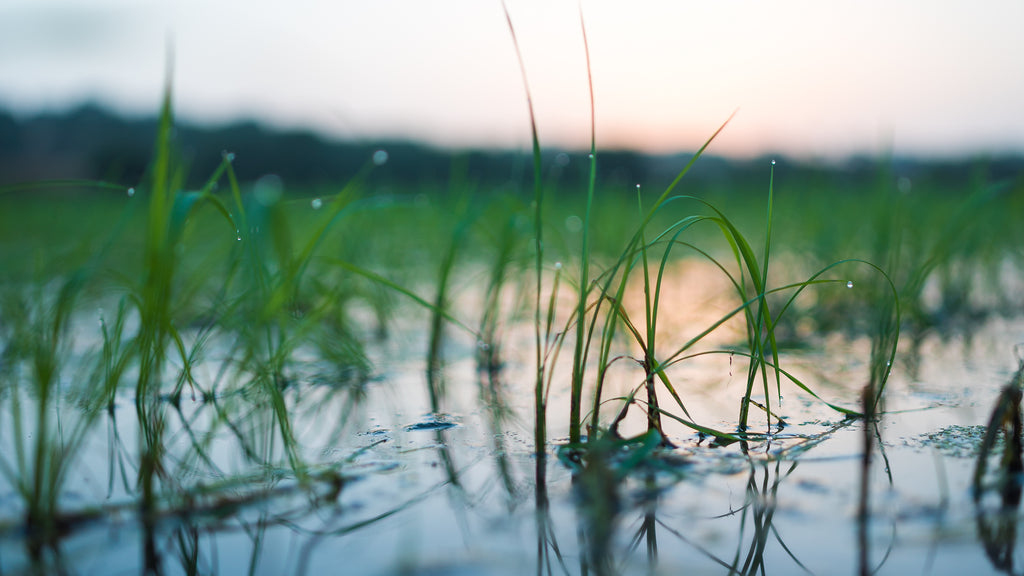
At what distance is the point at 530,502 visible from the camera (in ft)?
3.04

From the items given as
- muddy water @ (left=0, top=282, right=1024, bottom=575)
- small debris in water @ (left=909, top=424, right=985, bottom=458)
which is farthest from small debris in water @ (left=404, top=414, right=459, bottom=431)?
Result: small debris in water @ (left=909, top=424, right=985, bottom=458)

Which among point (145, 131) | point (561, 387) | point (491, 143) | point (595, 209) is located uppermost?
point (145, 131)

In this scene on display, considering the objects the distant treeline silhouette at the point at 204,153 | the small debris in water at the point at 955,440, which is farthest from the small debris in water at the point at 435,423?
the distant treeline silhouette at the point at 204,153

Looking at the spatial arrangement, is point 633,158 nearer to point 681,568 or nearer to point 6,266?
point 6,266

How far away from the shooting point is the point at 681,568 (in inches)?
30.2

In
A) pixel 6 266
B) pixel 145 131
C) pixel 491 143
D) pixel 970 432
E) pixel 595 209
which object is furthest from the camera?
pixel 145 131

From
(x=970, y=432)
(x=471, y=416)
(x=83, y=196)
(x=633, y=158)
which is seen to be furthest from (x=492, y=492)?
(x=83, y=196)

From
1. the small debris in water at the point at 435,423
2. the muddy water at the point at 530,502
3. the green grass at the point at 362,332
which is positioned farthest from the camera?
the small debris in water at the point at 435,423

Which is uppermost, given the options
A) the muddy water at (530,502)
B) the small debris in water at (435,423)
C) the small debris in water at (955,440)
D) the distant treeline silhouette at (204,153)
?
the distant treeline silhouette at (204,153)

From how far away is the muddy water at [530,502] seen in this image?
780 mm

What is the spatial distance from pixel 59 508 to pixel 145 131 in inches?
413

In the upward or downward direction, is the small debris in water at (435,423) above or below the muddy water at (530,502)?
below

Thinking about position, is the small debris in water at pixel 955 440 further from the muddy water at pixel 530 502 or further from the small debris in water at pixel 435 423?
the small debris in water at pixel 435 423

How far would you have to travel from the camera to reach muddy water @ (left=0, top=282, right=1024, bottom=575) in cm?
78
